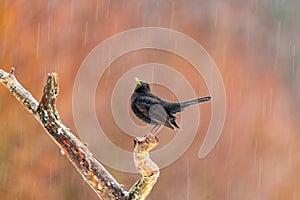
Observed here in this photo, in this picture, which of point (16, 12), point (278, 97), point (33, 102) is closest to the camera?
point (33, 102)

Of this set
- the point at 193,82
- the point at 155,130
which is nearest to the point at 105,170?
the point at 155,130

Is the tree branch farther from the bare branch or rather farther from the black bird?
the black bird

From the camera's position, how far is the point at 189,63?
3215 mm

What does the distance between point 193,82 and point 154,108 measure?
1786 millimetres

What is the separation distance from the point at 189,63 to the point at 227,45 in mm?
274

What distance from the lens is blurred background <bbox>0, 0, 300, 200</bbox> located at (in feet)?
→ 9.84

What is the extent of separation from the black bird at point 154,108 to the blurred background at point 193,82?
160cm

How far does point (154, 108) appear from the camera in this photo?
145 centimetres

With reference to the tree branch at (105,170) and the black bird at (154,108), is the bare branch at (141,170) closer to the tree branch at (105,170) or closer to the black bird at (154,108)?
the tree branch at (105,170)

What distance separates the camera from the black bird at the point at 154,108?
1.43 m

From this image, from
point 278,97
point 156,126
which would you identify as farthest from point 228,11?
point 156,126

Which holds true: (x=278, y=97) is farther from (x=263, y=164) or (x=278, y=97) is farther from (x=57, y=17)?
(x=57, y=17)

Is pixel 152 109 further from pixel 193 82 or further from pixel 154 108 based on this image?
pixel 193 82

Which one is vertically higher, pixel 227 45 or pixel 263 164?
pixel 227 45
